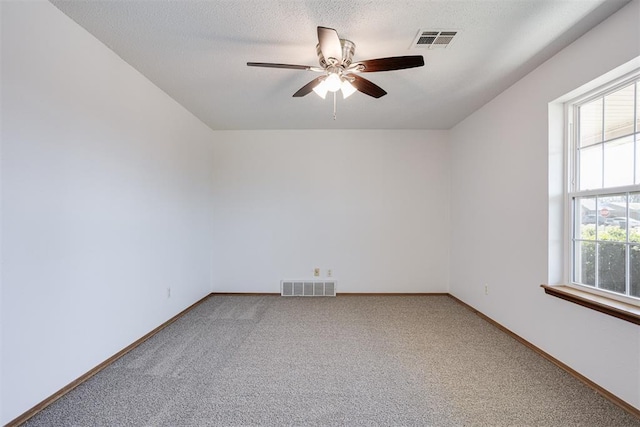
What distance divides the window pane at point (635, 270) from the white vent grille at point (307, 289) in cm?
304

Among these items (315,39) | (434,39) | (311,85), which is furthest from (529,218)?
(315,39)

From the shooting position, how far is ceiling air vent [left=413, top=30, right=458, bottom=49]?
6.23ft

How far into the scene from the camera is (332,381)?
6.48ft

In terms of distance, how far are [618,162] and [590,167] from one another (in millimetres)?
228

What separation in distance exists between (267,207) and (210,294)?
160cm

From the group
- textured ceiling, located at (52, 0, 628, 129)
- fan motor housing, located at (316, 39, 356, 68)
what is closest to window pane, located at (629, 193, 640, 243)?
textured ceiling, located at (52, 0, 628, 129)

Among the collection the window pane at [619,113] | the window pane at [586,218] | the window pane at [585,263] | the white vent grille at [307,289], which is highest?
the window pane at [619,113]

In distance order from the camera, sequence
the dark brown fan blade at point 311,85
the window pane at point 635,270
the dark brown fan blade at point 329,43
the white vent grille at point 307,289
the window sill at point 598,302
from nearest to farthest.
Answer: the dark brown fan blade at point 329,43, the window sill at point 598,302, the window pane at point 635,270, the dark brown fan blade at point 311,85, the white vent grille at point 307,289

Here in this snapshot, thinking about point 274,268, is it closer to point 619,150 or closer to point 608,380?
point 608,380

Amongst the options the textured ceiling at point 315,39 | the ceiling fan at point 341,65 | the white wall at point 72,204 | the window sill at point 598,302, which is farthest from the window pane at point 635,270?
the white wall at point 72,204

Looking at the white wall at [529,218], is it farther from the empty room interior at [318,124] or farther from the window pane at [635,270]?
the window pane at [635,270]

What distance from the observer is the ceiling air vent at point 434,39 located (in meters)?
1.90

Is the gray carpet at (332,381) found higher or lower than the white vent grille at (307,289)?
lower

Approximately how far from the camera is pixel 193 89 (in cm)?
283
